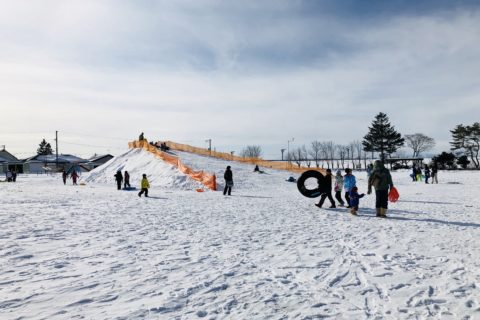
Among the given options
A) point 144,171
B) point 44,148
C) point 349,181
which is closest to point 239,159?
point 144,171

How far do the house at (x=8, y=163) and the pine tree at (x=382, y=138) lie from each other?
256 ft

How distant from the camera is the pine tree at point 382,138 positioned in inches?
3061

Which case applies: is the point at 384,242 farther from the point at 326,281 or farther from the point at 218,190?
the point at 218,190

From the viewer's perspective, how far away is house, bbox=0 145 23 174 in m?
73.9

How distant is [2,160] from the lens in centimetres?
7331

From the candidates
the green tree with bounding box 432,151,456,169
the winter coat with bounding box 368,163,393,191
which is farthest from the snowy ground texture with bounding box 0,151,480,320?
the green tree with bounding box 432,151,456,169

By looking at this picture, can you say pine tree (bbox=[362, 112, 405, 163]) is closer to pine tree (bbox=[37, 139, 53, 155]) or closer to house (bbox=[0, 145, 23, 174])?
house (bbox=[0, 145, 23, 174])

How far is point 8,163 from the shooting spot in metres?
74.6

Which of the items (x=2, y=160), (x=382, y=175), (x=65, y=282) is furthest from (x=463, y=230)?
(x=2, y=160)

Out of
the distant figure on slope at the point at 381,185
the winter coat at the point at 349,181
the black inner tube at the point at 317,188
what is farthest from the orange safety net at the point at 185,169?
the distant figure on slope at the point at 381,185

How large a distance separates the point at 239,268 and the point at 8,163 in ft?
279

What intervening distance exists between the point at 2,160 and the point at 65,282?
83468 millimetres

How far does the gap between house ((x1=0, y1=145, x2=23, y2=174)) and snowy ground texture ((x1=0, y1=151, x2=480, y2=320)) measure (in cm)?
7643

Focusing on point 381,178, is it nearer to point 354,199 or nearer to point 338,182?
point 354,199
